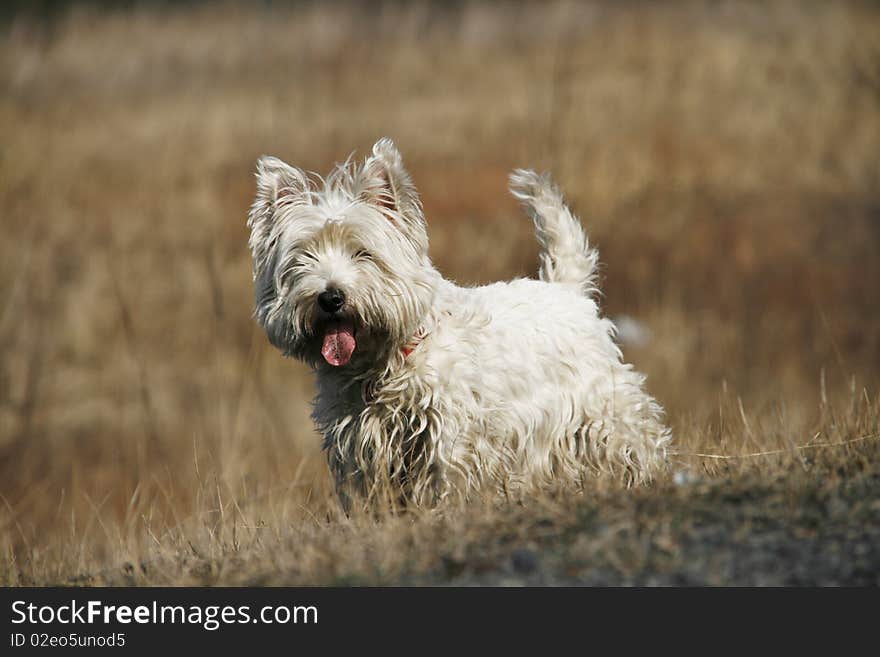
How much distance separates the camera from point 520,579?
4.09 m

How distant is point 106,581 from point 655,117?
1635cm

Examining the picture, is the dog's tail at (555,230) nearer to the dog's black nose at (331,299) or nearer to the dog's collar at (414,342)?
the dog's collar at (414,342)

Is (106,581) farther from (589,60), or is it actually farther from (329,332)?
(589,60)

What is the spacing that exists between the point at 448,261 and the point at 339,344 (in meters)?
11.1

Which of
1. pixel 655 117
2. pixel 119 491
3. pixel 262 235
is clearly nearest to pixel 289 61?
pixel 655 117

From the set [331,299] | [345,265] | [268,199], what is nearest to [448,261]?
[268,199]

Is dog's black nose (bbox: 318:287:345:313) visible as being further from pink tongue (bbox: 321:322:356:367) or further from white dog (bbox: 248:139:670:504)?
pink tongue (bbox: 321:322:356:367)

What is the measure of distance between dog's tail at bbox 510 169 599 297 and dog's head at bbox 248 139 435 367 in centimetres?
124

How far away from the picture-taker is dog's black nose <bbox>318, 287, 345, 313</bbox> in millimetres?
5422

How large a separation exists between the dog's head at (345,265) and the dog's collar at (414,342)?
0.06 metres

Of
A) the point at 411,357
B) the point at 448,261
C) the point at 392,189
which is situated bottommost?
the point at 411,357

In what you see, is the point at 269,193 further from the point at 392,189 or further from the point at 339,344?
the point at 339,344

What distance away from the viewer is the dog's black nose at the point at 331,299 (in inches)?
213

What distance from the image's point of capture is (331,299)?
17.8 feet
